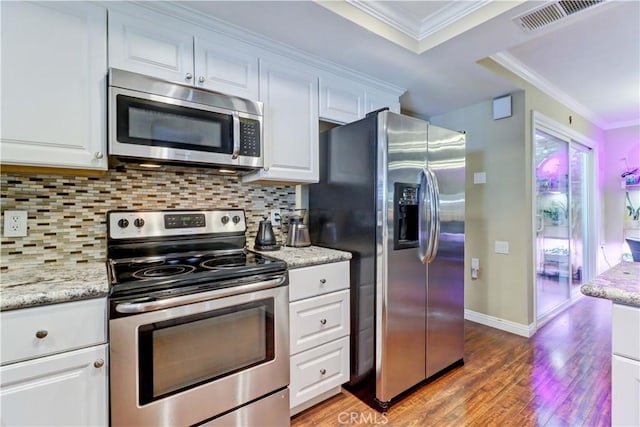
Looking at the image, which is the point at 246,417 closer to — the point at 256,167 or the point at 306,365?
the point at 306,365

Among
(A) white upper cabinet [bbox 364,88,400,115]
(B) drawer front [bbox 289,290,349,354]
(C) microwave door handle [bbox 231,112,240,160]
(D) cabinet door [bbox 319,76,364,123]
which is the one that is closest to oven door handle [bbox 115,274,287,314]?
(B) drawer front [bbox 289,290,349,354]

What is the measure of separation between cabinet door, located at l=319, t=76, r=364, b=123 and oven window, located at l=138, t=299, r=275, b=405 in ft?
4.54

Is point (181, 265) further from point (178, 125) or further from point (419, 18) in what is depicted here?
point (419, 18)

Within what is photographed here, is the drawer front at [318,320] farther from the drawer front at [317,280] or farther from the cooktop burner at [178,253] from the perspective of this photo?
the cooktop burner at [178,253]

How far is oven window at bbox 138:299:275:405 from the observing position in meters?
1.30

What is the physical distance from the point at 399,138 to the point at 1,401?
2086 millimetres

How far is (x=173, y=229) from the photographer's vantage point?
185cm

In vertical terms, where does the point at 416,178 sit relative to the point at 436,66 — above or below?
below

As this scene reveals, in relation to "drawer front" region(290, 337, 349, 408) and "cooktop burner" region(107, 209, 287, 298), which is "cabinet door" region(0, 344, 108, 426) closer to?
"cooktop burner" region(107, 209, 287, 298)

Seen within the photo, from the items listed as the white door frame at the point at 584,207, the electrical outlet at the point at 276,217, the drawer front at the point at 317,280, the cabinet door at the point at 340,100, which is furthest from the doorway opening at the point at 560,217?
the electrical outlet at the point at 276,217

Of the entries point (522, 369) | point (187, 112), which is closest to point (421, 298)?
point (522, 369)

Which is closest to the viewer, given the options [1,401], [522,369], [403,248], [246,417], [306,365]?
[1,401]

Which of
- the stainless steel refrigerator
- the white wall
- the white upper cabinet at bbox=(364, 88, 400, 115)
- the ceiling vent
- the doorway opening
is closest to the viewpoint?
the ceiling vent

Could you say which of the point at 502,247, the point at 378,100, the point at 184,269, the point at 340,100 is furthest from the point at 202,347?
the point at 502,247
